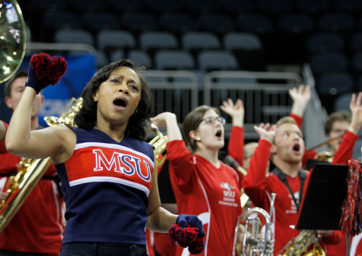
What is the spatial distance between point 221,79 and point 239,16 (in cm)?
303

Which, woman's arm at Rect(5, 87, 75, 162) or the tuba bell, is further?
the tuba bell

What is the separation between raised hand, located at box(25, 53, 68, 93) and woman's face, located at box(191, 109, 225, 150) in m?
2.03

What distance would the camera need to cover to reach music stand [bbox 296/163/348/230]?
3.80 meters

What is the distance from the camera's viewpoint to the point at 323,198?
386cm

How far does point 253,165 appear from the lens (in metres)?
4.24

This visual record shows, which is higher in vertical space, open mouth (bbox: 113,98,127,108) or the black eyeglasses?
the black eyeglasses

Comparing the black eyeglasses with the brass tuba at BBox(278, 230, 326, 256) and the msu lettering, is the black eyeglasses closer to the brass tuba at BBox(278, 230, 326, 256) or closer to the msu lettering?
the brass tuba at BBox(278, 230, 326, 256)

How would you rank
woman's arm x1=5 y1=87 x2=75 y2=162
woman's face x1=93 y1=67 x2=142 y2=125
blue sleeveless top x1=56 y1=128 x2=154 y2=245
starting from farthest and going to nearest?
1. woman's face x1=93 y1=67 x2=142 y2=125
2. blue sleeveless top x1=56 y1=128 x2=154 y2=245
3. woman's arm x1=5 y1=87 x2=75 y2=162

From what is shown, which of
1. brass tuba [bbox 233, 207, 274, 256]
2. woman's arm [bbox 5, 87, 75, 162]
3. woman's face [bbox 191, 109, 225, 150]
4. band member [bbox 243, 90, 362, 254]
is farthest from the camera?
woman's face [bbox 191, 109, 225, 150]

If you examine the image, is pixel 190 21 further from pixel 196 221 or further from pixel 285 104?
pixel 196 221

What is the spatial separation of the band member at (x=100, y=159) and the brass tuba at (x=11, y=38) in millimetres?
483

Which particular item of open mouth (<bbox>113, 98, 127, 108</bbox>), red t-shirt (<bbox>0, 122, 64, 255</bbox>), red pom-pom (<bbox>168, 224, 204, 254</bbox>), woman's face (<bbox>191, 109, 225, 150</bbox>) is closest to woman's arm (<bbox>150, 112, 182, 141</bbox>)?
woman's face (<bbox>191, 109, 225, 150</bbox>)

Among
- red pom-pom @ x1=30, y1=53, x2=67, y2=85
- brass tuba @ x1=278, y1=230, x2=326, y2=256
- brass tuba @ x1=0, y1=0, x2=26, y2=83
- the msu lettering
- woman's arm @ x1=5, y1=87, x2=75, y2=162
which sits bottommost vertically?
brass tuba @ x1=278, y1=230, x2=326, y2=256

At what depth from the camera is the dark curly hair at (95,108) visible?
112 inches
